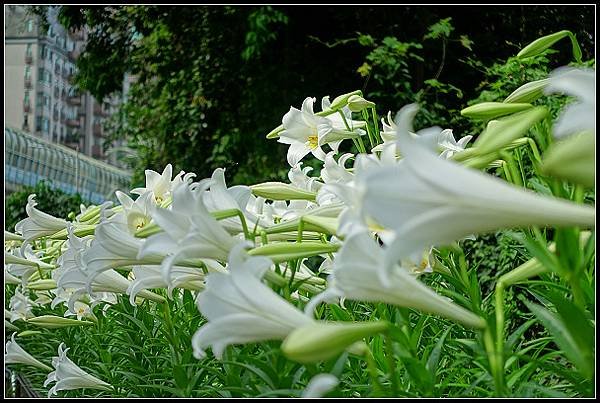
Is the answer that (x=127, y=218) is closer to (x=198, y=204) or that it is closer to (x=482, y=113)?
(x=198, y=204)

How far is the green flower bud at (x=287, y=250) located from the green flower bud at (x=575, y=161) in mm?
350

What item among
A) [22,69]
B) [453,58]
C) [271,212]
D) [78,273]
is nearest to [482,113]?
[271,212]

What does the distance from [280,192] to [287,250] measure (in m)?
0.36

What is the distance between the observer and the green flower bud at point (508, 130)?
75 centimetres

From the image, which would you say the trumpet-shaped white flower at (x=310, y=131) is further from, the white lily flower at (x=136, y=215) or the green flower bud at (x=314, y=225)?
the green flower bud at (x=314, y=225)

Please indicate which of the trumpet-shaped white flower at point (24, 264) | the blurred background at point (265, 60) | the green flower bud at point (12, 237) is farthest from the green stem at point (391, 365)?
the blurred background at point (265, 60)

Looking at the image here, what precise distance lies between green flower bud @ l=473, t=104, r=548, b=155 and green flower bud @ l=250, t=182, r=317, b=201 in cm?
44

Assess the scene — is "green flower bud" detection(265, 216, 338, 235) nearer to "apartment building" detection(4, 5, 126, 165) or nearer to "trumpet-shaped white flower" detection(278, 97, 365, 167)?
"trumpet-shaped white flower" detection(278, 97, 365, 167)

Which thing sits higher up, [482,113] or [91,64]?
[482,113]

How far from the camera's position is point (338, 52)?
5.64 meters

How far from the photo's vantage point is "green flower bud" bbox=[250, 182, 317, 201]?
1188 millimetres

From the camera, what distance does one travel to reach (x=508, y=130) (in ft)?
2.48

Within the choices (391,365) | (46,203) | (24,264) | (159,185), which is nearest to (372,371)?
(391,365)

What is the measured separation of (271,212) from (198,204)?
54 cm
